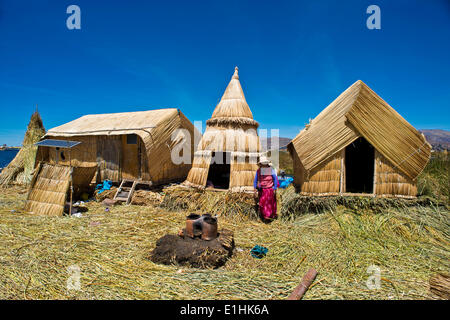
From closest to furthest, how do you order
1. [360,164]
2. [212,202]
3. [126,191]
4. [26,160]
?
[212,202] → [360,164] → [126,191] → [26,160]

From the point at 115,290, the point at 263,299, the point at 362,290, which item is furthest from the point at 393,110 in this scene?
the point at 115,290

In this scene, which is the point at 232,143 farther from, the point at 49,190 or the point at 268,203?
the point at 49,190

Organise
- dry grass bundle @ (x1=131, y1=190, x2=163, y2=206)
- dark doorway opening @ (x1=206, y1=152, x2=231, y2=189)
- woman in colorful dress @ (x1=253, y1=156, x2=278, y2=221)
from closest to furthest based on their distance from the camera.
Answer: woman in colorful dress @ (x1=253, y1=156, x2=278, y2=221)
dry grass bundle @ (x1=131, y1=190, x2=163, y2=206)
dark doorway opening @ (x1=206, y1=152, x2=231, y2=189)

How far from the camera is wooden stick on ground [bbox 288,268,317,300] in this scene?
285 centimetres

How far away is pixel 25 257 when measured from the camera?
149 inches

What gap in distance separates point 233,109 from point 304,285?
5.65 m

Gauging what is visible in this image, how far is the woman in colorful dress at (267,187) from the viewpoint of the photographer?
5961mm

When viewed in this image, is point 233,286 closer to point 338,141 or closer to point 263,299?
point 263,299

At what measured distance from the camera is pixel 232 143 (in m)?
7.13

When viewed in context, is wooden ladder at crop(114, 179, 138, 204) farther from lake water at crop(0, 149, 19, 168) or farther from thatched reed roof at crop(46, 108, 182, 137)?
lake water at crop(0, 149, 19, 168)

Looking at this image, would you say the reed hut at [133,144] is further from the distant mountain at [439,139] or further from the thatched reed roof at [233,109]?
the distant mountain at [439,139]

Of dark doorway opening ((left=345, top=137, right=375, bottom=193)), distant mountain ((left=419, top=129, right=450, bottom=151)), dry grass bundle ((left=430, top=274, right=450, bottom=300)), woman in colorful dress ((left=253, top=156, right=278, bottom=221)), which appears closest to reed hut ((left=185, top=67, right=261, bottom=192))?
woman in colorful dress ((left=253, top=156, right=278, bottom=221))

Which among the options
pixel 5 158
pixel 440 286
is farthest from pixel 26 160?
pixel 5 158

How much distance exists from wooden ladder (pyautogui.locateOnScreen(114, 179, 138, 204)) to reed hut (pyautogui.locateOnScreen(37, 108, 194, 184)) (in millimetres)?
244
